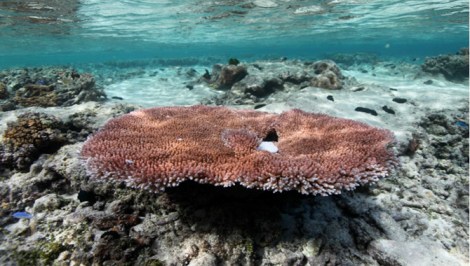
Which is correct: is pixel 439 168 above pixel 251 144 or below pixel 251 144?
below

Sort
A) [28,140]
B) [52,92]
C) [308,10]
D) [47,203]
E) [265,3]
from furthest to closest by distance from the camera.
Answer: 1. [308,10]
2. [265,3]
3. [52,92]
4. [28,140]
5. [47,203]

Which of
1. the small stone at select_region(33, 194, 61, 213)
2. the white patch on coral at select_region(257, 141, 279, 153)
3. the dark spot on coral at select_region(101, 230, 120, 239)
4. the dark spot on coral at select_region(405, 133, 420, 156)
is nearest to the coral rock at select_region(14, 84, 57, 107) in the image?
the small stone at select_region(33, 194, 61, 213)

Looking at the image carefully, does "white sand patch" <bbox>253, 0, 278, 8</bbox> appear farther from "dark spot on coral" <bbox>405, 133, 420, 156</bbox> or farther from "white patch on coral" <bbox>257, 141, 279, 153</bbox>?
"white patch on coral" <bbox>257, 141, 279, 153</bbox>

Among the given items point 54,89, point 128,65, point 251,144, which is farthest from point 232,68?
point 128,65

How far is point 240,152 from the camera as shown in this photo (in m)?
3.32

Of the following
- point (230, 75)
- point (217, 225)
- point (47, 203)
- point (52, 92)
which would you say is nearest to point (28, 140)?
point (47, 203)

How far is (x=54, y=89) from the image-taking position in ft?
39.4

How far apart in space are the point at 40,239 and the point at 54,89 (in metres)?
10.9

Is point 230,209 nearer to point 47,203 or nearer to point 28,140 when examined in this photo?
point 47,203

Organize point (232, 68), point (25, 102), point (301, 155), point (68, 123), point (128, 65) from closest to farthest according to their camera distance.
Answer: point (301, 155) < point (68, 123) < point (25, 102) < point (232, 68) < point (128, 65)

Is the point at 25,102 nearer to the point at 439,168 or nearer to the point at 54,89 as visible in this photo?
the point at 54,89

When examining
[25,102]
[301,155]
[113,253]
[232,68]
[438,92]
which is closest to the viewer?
[113,253]

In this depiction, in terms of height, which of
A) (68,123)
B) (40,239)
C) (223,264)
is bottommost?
(223,264)

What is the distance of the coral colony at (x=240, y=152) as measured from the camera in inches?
109
